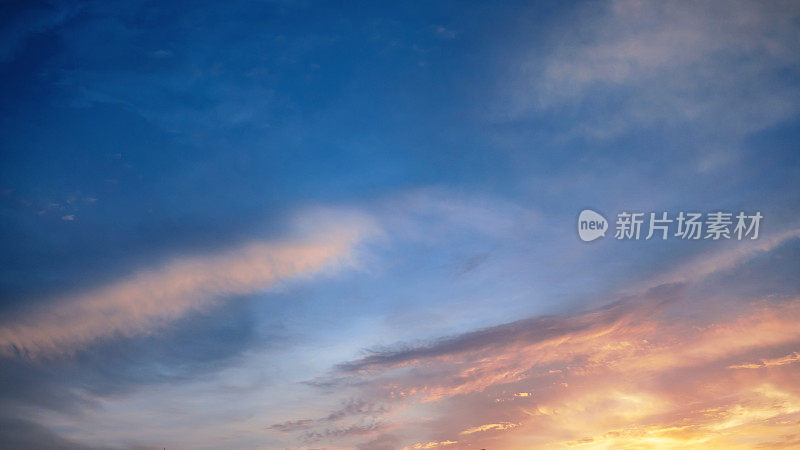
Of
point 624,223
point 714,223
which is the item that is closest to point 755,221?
point 714,223

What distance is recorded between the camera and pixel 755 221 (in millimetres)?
91375

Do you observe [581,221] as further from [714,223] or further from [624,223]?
[714,223]

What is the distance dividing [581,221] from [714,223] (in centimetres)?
1453

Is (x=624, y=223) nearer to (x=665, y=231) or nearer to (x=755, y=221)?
(x=665, y=231)

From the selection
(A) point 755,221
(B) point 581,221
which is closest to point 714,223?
(A) point 755,221

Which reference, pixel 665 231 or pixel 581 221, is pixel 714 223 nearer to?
pixel 665 231

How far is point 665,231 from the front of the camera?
305 ft

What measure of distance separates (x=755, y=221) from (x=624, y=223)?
1479cm

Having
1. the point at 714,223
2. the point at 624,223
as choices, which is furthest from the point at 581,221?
the point at 714,223

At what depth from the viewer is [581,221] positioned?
9356 centimetres

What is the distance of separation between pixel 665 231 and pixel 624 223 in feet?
17.2

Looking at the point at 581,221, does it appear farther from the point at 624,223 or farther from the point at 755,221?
the point at 755,221

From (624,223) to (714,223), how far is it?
977 cm

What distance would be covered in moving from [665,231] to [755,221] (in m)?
9.92
